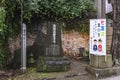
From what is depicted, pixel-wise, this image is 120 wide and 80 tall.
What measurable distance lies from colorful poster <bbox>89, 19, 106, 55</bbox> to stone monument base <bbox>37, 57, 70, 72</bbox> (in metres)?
1.24

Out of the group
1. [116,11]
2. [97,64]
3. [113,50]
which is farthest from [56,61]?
[116,11]

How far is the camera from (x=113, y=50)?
29.1 feet

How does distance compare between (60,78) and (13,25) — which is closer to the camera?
(60,78)

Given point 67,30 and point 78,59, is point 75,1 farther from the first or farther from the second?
point 78,59

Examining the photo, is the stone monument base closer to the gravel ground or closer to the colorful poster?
the gravel ground

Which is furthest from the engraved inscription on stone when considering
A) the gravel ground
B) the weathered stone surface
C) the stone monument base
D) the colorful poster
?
the weathered stone surface

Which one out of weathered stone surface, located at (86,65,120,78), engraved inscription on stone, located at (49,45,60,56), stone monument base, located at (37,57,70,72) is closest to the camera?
weathered stone surface, located at (86,65,120,78)

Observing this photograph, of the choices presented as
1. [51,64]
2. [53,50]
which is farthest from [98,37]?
[51,64]

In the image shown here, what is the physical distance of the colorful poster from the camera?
765cm

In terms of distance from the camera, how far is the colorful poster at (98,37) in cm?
765

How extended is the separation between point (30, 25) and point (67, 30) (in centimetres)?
187

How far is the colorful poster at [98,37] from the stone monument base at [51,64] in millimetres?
1240

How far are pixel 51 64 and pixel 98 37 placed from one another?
2023 millimetres

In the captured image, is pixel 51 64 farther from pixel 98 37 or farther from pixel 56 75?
pixel 98 37
